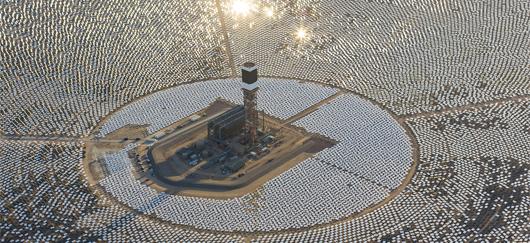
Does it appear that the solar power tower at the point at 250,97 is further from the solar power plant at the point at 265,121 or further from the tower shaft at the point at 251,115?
the solar power plant at the point at 265,121

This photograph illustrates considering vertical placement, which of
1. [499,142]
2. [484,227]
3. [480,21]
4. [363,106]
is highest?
[480,21]

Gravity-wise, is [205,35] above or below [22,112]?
above

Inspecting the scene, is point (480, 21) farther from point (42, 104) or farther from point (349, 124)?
point (42, 104)

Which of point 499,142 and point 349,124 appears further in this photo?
point 349,124

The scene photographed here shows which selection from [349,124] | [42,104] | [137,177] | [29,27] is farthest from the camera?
[29,27]

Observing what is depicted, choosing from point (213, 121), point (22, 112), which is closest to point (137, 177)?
point (213, 121)

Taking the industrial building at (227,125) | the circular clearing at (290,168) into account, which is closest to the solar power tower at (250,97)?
the industrial building at (227,125)
